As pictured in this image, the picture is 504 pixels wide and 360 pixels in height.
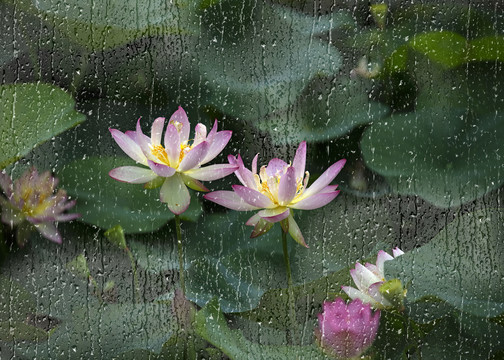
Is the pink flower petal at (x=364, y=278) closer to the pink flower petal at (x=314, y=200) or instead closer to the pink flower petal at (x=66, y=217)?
the pink flower petal at (x=314, y=200)

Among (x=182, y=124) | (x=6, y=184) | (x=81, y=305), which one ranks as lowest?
(x=81, y=305)

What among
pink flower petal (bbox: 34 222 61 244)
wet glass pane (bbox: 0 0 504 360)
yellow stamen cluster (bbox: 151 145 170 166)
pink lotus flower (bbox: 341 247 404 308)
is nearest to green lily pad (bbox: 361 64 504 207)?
wet glass pane (bbox: 0 0 504 360)

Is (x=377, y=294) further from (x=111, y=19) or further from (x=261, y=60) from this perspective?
(x=111, y=19)

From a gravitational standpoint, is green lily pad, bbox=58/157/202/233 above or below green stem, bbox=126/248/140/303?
above

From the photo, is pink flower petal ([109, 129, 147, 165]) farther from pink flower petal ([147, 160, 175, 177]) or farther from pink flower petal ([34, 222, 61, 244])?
pink flower petal ([34, 222, 61, 244])

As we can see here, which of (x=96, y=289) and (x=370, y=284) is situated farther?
(x=96, y=289)

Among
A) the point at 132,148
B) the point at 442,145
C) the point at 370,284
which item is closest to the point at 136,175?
the point at 132,148

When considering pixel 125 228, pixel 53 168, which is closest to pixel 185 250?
pixel 125 228

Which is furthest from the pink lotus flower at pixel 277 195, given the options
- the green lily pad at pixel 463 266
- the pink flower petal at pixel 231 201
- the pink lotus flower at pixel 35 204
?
the pink lotus flower at pixel 35 204

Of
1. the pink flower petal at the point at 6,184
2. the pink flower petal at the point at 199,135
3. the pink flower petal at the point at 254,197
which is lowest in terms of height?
the pink flower petal at the point at 6,184
